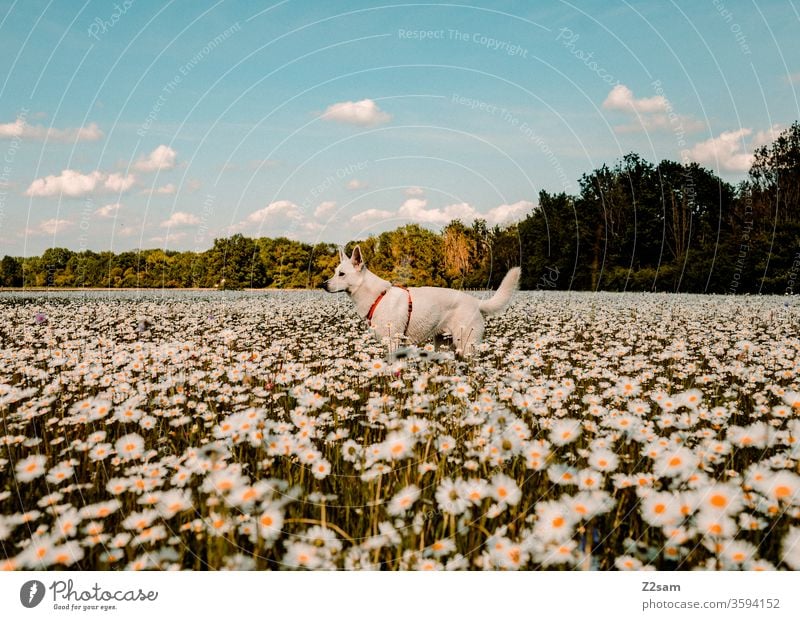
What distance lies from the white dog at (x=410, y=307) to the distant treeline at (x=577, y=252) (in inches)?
69.5

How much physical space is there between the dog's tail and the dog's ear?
7.24 feet

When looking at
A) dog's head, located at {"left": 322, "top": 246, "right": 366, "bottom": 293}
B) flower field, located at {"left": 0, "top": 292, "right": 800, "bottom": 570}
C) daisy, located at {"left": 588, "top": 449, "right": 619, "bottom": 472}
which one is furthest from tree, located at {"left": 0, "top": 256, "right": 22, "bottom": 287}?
daisy, located at {"left": 588, "top": 449, "right": 619, "bottom": 472}

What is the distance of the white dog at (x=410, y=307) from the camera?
8023 mm

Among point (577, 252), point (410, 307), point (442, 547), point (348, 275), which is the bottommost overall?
point (442, 547)

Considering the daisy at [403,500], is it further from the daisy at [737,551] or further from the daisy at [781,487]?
the daisy at [781,487]

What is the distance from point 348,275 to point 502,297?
9.08ft

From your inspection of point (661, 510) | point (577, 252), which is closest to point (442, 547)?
point (661, 510)

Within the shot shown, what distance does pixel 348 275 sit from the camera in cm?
816

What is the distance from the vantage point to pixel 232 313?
46.1 feet

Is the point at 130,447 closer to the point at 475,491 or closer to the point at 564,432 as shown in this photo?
the point at 475,491

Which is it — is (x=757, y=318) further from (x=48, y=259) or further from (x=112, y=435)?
(x=48, y=259)

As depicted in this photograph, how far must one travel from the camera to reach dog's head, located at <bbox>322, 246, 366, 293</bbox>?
8.16 meters

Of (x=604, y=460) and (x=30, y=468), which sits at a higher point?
(x=604, y=460)

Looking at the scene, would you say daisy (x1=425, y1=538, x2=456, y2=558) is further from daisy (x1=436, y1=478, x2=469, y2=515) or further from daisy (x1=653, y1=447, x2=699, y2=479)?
daisy (x1=653, y1=447, x2=699, y2=479)
